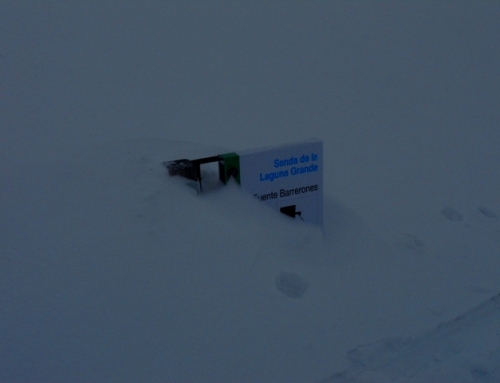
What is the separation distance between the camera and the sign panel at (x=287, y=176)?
3.57 m

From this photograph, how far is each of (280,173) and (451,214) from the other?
6.24 feet

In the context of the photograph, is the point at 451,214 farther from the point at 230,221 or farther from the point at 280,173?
the point at 230,221

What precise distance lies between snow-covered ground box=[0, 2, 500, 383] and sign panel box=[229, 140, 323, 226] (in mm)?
105

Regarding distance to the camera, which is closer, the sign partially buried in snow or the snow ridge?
the snow ridge

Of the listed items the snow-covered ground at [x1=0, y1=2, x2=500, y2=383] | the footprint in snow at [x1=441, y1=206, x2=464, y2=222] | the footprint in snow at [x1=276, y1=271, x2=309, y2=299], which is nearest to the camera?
the snow-covered ground at [x1=0, y1=2, x2=500, y2=383]

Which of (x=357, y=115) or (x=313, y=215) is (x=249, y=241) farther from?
(x=357, y=115)

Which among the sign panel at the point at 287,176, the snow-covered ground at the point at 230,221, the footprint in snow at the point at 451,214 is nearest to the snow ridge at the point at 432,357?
the snow-covered ground at the point at 230,221

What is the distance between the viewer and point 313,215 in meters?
3.82

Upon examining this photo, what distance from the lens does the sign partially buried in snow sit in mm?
3541

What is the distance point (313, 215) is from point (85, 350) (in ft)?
6.27

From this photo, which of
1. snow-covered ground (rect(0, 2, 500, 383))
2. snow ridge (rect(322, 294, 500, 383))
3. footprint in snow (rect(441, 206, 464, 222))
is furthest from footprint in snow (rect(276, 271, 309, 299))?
footprint in snow (rect(441, 206, 464, 222))

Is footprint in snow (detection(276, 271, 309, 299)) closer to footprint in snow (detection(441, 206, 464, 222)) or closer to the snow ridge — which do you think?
the snow ridge

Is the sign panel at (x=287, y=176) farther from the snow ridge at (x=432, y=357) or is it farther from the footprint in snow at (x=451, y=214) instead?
the footprint in snow at (x=451, y=214)

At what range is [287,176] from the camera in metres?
3.69
